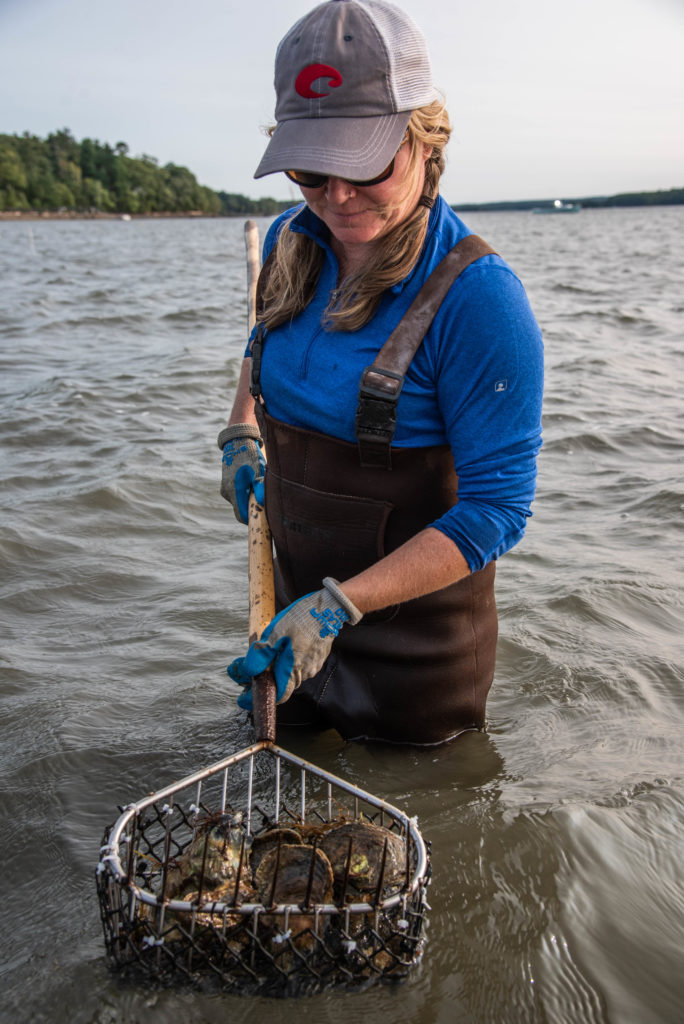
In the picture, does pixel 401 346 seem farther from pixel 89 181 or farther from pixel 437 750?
pixel 89 181

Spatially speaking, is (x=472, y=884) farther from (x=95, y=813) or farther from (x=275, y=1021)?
(x=95, y=813)

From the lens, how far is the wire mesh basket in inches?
79.6

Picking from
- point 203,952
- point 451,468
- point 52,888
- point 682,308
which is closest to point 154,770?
point 52,888

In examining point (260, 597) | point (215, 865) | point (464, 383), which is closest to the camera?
point (215, 865)

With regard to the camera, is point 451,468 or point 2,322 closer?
point 451,468

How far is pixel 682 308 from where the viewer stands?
51.2 ft

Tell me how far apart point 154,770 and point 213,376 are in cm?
731

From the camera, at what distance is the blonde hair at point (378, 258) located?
2375 mm

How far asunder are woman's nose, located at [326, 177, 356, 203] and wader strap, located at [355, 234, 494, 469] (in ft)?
1.07

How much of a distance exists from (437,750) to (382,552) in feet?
2.90

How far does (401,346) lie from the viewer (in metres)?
2.43

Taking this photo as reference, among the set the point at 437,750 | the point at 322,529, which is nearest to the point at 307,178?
the point at 322,529

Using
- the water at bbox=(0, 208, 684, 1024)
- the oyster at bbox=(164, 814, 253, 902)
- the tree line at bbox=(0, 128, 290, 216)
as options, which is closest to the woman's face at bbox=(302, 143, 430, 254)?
the oyster at bbox=(164, 814, 253, 902)

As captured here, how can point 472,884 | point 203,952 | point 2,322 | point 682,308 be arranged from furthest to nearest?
point 682,308 → point 2,322 → point 472,884 → point 203,952
